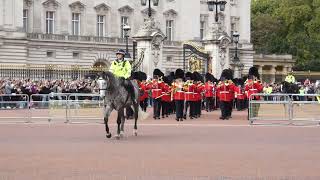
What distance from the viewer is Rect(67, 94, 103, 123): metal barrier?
Answer: 2367 cm

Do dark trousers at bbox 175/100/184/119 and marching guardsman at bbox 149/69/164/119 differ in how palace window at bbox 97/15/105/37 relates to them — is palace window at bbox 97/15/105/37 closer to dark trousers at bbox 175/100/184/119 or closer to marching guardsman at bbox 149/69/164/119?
marching guardsman at bbox 149/69/164/119

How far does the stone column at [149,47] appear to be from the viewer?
3234cm

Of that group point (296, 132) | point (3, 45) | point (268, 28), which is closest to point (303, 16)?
→ point (268, 28)

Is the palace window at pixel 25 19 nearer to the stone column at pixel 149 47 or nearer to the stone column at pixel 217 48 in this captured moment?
the stone column at pixel 217 48

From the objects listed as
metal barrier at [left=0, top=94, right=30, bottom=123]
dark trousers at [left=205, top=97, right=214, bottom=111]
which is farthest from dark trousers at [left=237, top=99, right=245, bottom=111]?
metal barrier at [left=0, top=94, right=30, bottom=123]

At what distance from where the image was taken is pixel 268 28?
3428 inches

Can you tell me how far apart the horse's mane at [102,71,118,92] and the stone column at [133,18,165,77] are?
14320 mm

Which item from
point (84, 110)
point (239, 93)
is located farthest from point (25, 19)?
point (84, 110)

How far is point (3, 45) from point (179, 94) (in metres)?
33.9

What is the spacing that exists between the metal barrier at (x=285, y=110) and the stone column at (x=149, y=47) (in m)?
9.79

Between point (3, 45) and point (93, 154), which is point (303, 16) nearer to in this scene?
point (3, 45)

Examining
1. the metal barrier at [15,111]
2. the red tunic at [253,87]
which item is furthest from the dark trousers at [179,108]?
the metal barrier at [15,111]

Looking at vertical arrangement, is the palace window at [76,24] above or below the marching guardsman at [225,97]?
above

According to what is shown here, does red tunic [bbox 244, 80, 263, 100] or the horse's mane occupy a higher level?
the horse's mane
